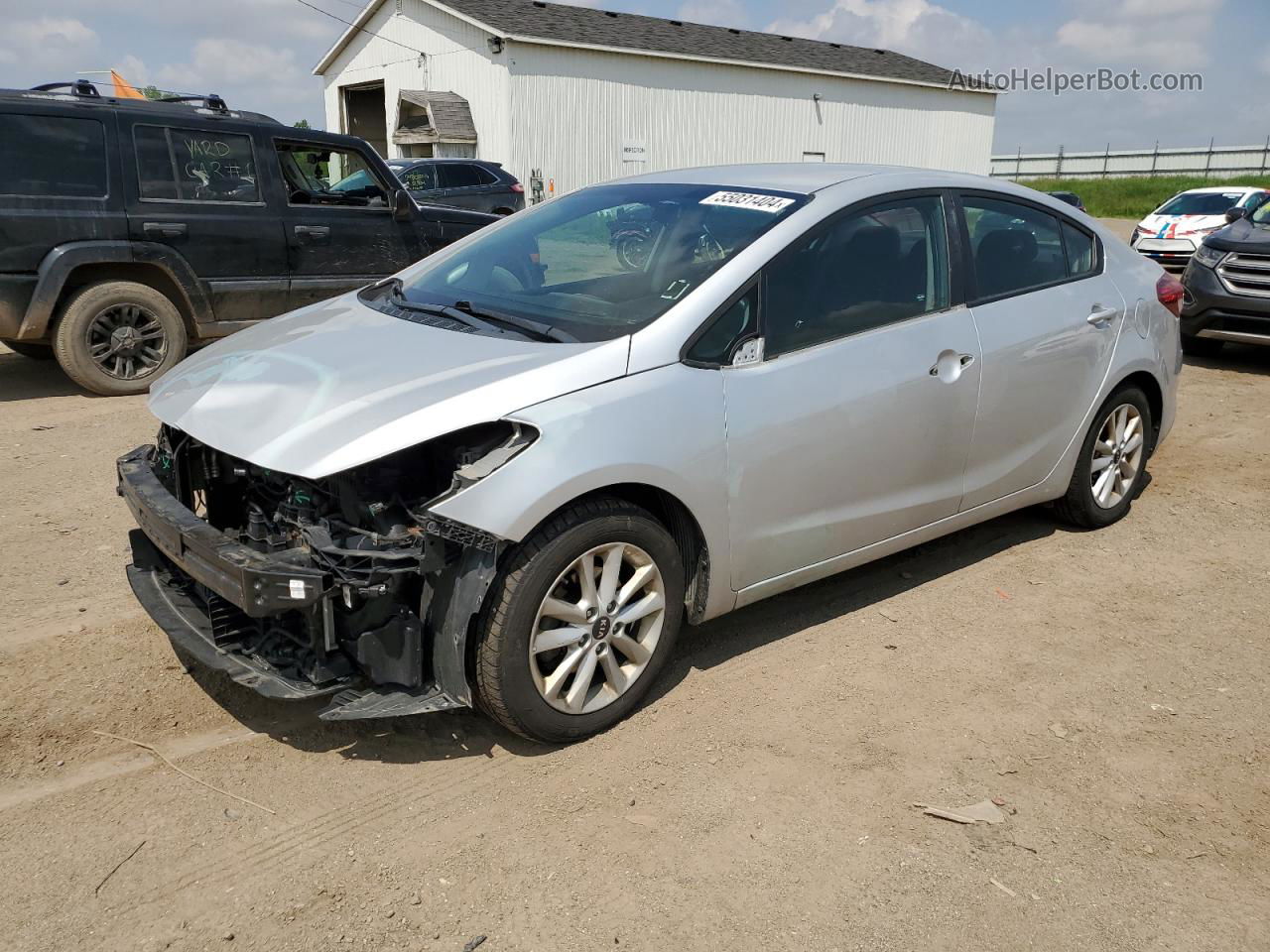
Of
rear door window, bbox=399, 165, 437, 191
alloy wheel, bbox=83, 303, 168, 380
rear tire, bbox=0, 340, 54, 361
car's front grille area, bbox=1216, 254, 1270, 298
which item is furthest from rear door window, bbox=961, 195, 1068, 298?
rear door window, bbox=399, 165, 437, 191

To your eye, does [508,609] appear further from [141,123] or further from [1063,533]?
[141,123]

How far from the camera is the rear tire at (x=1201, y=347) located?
10.7 metres

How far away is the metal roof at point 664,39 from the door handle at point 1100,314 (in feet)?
64.6

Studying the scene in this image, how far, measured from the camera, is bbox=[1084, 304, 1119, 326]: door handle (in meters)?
4.83

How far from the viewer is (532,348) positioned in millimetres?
3381

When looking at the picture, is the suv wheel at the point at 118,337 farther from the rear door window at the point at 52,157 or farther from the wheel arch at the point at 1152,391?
the wheel arch at the point at 1152,391

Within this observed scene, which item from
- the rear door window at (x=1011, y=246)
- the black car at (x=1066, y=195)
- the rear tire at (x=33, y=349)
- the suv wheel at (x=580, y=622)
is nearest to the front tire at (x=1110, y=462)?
the rear door window at (x=1011, y=246)

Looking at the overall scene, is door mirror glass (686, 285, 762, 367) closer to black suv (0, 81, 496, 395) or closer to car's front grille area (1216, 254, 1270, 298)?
black suv (0, 81, 496, 395)

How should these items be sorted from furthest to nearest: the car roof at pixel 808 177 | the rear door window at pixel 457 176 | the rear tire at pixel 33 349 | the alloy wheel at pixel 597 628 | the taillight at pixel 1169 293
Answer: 1. the rear door window at pixel 457 176
2. the rear tire at pixel 33 349
3. the taillight at pixel 1169 293
4. the car roof at pixel 808 177
5. the alloy wheel at pixel 597 628

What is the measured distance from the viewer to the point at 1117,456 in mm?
5297

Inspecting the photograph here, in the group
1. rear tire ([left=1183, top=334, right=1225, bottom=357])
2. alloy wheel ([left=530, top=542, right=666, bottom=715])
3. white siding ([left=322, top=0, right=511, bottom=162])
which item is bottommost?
alloy wheel ([left=530, top=542, right=666, bottom=715])

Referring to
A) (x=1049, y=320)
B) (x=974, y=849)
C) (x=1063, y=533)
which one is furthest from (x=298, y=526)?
(x=1063, y=533)

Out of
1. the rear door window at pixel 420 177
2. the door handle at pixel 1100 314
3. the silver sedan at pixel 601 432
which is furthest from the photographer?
the rear door window at pixel 420 177

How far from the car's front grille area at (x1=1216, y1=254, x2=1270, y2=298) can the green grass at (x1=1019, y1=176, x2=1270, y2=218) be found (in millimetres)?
26997
